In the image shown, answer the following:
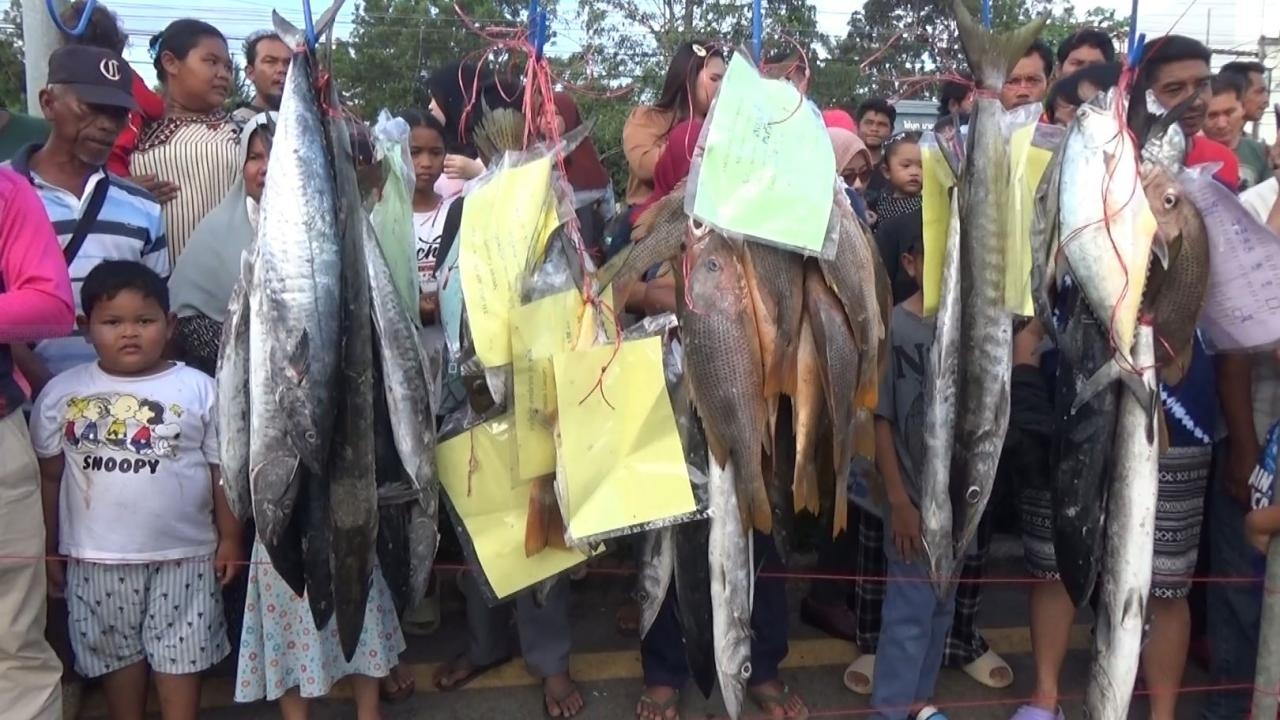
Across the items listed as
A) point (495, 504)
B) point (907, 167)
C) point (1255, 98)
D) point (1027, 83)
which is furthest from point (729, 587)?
point (1255, 98)

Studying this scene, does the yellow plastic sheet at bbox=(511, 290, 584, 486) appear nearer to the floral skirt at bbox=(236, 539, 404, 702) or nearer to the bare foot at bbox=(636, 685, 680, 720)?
the floral skirt at bbox=(236, 539, 404, 702)

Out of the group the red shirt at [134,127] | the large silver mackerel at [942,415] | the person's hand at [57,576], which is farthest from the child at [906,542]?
the red shirt at [134,127]

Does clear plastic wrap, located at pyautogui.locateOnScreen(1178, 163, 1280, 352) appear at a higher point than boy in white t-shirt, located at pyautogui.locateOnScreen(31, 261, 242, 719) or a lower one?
higher

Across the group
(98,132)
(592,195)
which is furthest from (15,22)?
(592,195)

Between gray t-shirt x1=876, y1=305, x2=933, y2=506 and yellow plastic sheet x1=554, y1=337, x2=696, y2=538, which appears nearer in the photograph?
yellow plastic sheet x1=554, y1=337, x2=696, y2=538

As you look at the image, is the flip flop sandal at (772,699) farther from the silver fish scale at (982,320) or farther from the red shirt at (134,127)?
the red shirt at (134,127)

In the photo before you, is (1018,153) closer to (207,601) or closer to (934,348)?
(934,348)

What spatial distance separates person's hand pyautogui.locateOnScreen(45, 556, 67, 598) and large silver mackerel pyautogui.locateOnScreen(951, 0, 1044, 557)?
253 cm

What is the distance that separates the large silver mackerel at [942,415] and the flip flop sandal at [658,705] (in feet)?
3.93

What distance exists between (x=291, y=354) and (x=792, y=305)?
1086 mm

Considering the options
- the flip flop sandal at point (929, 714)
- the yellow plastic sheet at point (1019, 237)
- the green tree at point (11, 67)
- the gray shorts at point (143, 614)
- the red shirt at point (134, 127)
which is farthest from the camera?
the green tree at point (11, 67)

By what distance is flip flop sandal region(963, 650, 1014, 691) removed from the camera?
11.2ft

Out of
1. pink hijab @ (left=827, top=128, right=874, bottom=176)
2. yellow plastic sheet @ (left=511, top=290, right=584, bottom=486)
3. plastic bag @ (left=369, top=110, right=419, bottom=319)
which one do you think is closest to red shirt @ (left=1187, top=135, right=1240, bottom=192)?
pink hijab @ (left=827, top=128, right=874, bottom=176)

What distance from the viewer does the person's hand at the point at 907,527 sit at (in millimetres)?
2762
